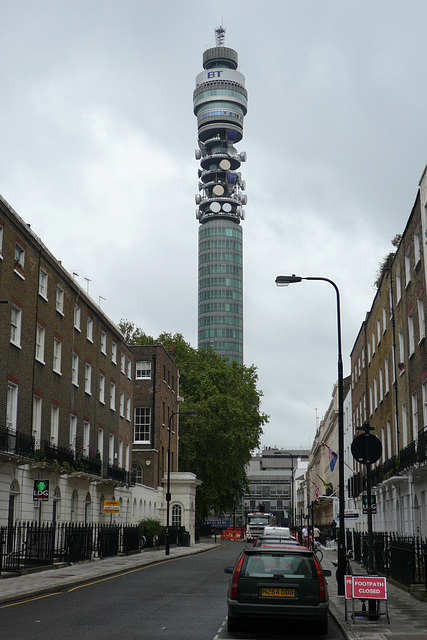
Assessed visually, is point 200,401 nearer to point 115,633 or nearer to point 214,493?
point 214,493

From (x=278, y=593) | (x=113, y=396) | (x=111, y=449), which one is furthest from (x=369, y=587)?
(x=113, y=396)

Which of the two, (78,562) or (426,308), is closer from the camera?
(426,308)

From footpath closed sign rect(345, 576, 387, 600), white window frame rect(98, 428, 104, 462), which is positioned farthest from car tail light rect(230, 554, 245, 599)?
white window frame rect(98, 428, 104, 462)

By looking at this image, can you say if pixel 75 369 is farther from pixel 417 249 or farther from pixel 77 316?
pixel 417 249

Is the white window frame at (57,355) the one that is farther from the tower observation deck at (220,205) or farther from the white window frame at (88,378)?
the tower observation deck at (220,205)

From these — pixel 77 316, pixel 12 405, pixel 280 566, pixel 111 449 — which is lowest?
pixel 280 566

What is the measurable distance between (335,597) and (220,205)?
552 feet

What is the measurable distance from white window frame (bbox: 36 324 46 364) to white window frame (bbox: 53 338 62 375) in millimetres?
1826

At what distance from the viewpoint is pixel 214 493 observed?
2756 inches

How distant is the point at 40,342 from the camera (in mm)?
32719

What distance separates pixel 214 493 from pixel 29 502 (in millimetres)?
41604

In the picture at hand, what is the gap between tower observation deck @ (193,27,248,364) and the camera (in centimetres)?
18050

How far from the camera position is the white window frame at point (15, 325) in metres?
29.3

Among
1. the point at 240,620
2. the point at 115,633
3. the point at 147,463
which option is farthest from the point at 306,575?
the point at 147,463
